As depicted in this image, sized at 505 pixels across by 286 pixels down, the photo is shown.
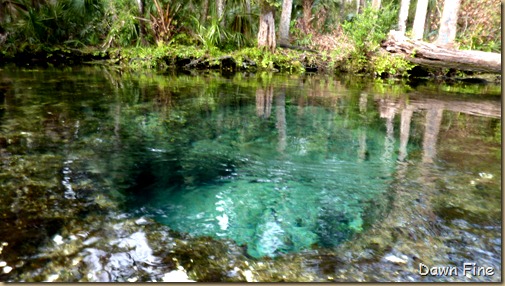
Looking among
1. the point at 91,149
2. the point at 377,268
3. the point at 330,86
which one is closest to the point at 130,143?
the point at 91,149

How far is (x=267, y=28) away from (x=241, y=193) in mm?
13330

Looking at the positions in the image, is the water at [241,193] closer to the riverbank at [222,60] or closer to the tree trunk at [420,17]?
the riverbank at [222,60]

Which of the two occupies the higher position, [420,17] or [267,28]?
[420,17]

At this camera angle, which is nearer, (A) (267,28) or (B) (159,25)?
(A) (267,28)

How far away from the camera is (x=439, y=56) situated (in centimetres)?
1194

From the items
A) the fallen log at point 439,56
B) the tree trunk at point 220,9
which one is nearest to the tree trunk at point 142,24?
the tree trunk at point 220,9

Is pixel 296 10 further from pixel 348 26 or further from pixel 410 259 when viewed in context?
pixel 410 259

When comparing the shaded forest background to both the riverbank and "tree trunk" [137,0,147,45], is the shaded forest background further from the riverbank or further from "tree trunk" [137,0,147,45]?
the riverbank

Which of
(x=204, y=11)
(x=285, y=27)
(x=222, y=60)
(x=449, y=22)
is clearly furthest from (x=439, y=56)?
(x=204, y=11)

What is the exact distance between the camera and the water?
7.32ft

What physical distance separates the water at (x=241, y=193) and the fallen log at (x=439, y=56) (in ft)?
18.5

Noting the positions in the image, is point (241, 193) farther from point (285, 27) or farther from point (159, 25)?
point (285, 27)

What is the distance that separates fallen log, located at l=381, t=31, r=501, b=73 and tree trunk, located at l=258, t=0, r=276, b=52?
4759 mm

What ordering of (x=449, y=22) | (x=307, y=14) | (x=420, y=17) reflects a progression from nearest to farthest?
(x=449, y=22) < (x=420, y=17) < (x=307, y=14)
